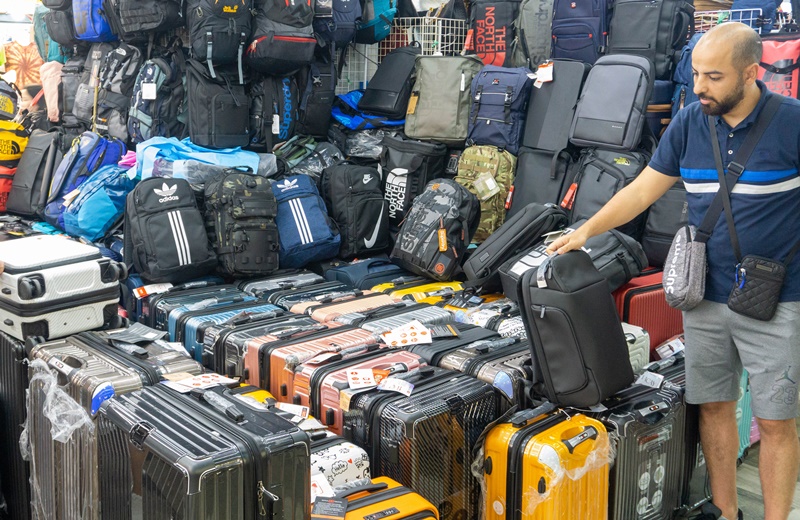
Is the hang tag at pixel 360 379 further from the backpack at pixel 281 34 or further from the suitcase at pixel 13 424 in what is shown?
the backpack at pixel 281 34

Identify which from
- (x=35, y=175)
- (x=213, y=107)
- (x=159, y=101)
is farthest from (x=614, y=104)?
(x=35, y=175)

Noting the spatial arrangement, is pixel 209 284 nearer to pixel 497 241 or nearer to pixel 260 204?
pixel 260 204

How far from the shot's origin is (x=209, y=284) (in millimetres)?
4723

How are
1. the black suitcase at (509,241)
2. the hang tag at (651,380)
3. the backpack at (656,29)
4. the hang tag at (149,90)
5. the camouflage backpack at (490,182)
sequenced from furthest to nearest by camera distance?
the hang tag at (149,90)
the camouflage backpack at (490,182)
the backpack at (656,29)
the black suitcase at (509,241)
the hang tag at (651,380)

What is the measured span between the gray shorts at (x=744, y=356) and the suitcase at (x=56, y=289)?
7.57 ft

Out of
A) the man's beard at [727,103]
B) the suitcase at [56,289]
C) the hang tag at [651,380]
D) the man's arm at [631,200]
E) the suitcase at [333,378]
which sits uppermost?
the man's beard at [727,103]

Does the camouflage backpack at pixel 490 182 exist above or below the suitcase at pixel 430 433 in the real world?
above

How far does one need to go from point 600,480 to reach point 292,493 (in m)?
1.22

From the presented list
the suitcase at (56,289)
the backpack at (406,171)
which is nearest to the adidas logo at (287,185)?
the backpack at (406,171)

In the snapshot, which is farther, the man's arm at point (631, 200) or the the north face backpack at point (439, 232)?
the the north face backpack at point (439, 232)

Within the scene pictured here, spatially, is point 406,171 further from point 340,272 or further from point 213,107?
point 213,107

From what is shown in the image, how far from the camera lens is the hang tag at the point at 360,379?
296 cm

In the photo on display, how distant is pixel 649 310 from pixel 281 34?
115 inches

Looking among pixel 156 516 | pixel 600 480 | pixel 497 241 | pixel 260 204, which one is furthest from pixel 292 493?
pixel 260 204
